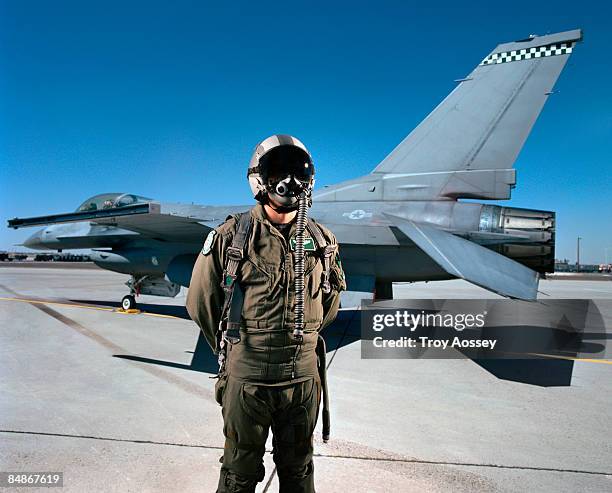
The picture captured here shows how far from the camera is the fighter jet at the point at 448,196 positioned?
21.9ft

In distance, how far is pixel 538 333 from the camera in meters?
8.98

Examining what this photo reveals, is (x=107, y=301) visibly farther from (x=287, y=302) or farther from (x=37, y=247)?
(x=287, y=302)

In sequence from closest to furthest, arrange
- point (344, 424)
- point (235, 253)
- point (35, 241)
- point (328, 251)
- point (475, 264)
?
point (235, 253)
point (328, 251)
point (344, 424)
point (475, 264)
point (35, 241)

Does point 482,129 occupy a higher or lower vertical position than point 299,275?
higher

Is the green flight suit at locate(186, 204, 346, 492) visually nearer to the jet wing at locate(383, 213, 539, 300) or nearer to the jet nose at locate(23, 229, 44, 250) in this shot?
the jet wing at locate(383, 213, 539, 300)

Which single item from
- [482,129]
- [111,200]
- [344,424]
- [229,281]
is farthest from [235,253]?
[111,200]

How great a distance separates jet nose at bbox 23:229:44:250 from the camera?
12.2 metres

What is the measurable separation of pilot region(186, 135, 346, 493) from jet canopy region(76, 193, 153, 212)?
9.80 metres

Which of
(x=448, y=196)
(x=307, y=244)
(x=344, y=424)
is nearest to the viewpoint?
(x=307, y=244)

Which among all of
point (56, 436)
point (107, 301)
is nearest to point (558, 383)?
point (56, 436)

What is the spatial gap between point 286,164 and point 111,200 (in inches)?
419

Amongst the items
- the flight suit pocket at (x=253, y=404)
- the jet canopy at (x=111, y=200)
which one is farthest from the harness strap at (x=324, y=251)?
the jet canopy at (x=111, y=200)

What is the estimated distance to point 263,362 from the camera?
1.88 m

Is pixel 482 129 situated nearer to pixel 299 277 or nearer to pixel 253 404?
pixel 299 277
